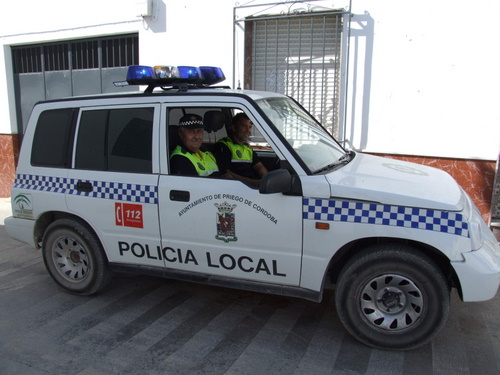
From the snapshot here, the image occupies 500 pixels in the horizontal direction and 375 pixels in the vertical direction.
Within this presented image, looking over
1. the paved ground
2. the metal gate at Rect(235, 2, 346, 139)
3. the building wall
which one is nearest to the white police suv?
the paved ground

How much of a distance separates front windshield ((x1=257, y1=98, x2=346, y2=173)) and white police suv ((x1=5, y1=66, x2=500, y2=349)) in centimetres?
2

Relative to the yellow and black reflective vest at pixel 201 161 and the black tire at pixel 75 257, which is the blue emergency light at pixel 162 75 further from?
the black tire at pixel 75 257

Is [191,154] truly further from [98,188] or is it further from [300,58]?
[300,58]

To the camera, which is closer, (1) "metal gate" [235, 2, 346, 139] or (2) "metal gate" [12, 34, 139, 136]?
(1) "metal gate" [235, 2, 346, 139]

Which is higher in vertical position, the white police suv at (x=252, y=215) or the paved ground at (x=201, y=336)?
the white police suv at (x=252, y=215)

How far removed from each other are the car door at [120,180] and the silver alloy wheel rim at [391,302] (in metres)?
1.78

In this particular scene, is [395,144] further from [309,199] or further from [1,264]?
[1,264]

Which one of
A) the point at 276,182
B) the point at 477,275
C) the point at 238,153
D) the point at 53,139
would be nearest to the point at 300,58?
the point at 238,153

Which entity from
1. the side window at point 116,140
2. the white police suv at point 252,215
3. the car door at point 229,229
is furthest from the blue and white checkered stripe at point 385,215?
the side window at point 116,140

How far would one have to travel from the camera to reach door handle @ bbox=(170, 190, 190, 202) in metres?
3.60

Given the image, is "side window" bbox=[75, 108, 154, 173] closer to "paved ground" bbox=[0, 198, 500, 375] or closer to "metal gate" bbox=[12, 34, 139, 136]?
"paved ground" bbox=[0, 198, 500, 375]

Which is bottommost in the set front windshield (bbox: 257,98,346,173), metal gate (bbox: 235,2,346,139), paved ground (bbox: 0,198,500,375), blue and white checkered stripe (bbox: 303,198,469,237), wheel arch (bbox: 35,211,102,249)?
paved ground (bbox: 0,198,500,375)

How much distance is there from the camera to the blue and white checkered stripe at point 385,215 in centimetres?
302

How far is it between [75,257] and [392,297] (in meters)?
2.98
